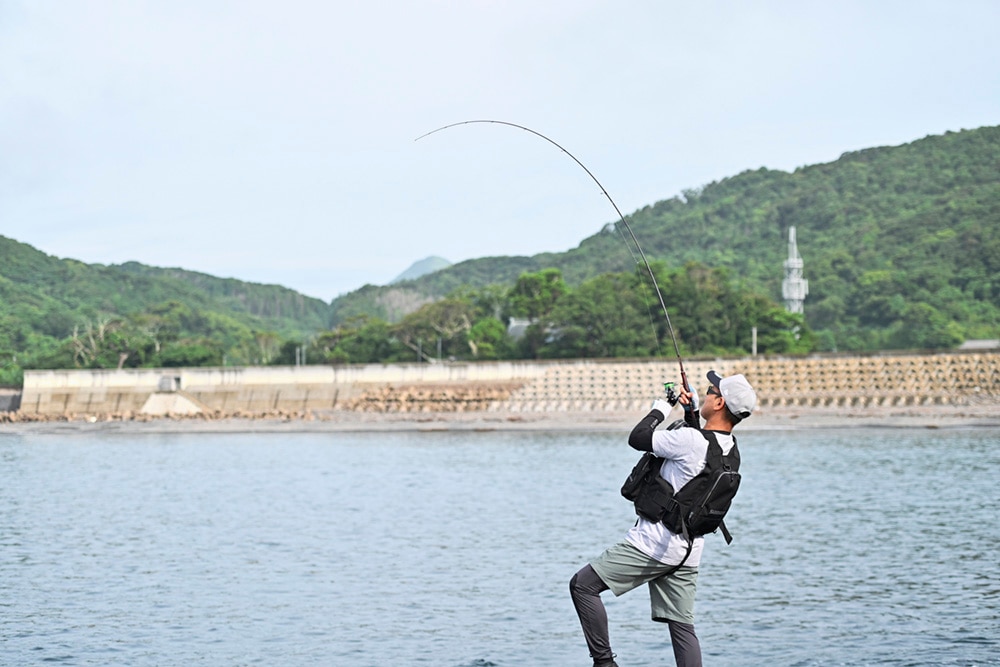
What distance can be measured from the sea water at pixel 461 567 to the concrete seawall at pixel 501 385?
2322 centimetres

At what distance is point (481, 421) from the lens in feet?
181

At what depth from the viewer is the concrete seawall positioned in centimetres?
5362

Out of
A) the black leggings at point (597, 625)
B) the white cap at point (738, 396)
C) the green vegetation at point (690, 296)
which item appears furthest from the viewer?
the green vegetation at point (690, 296)

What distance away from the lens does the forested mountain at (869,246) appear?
9744cm

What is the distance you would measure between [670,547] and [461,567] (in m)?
8.66

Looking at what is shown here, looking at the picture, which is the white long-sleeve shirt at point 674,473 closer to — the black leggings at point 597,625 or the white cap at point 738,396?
the white cap at point 738,396

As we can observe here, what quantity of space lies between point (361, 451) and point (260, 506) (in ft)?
58.8

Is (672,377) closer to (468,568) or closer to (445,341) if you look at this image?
(445,341)

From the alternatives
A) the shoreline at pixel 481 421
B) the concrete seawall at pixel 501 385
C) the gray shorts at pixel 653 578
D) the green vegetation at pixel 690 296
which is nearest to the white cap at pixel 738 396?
the gray shorts at pixel 653 578

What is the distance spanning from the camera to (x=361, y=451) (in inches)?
A: 1636

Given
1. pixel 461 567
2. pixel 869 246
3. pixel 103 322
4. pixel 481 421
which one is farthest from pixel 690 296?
pixel 461 567

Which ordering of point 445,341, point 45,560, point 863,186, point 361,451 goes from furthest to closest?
point 863,186
point 445,341
point 361,451
point 45,560

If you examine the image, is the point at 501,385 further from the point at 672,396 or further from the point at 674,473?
the point at 674,473

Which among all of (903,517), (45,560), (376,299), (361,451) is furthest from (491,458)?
(376,299)
